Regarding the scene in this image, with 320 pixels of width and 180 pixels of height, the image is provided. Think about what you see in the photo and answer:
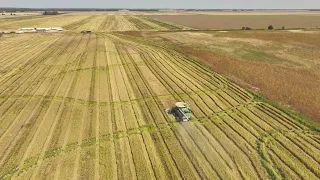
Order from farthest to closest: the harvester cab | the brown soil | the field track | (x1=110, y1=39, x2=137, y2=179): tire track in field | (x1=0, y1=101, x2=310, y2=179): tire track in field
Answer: the brown soil → the harvester cab → (x1=0, y1=101, x2=310, y2=179): tire track in field → the field track → (x1=110, y1=39, x2=137, y2=179): tire track in field

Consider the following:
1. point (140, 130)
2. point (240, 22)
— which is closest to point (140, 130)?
point (140, 130)

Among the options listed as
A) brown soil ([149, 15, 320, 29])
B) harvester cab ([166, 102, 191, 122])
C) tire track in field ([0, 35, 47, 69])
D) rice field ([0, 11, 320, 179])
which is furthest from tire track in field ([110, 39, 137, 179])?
brown soil ([149, 15, 320, 29])

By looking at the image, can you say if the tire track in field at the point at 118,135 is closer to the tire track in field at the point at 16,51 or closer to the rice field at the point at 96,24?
the tire track in field at the point at 16,51

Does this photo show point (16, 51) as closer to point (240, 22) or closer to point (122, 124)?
point (122, 124)

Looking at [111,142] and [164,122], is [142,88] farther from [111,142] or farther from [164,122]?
[111,142]

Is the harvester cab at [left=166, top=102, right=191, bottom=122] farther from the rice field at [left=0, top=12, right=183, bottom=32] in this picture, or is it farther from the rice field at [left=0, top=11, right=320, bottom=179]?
the rice field at [left=0, top=12, right=183, bottom=32]
